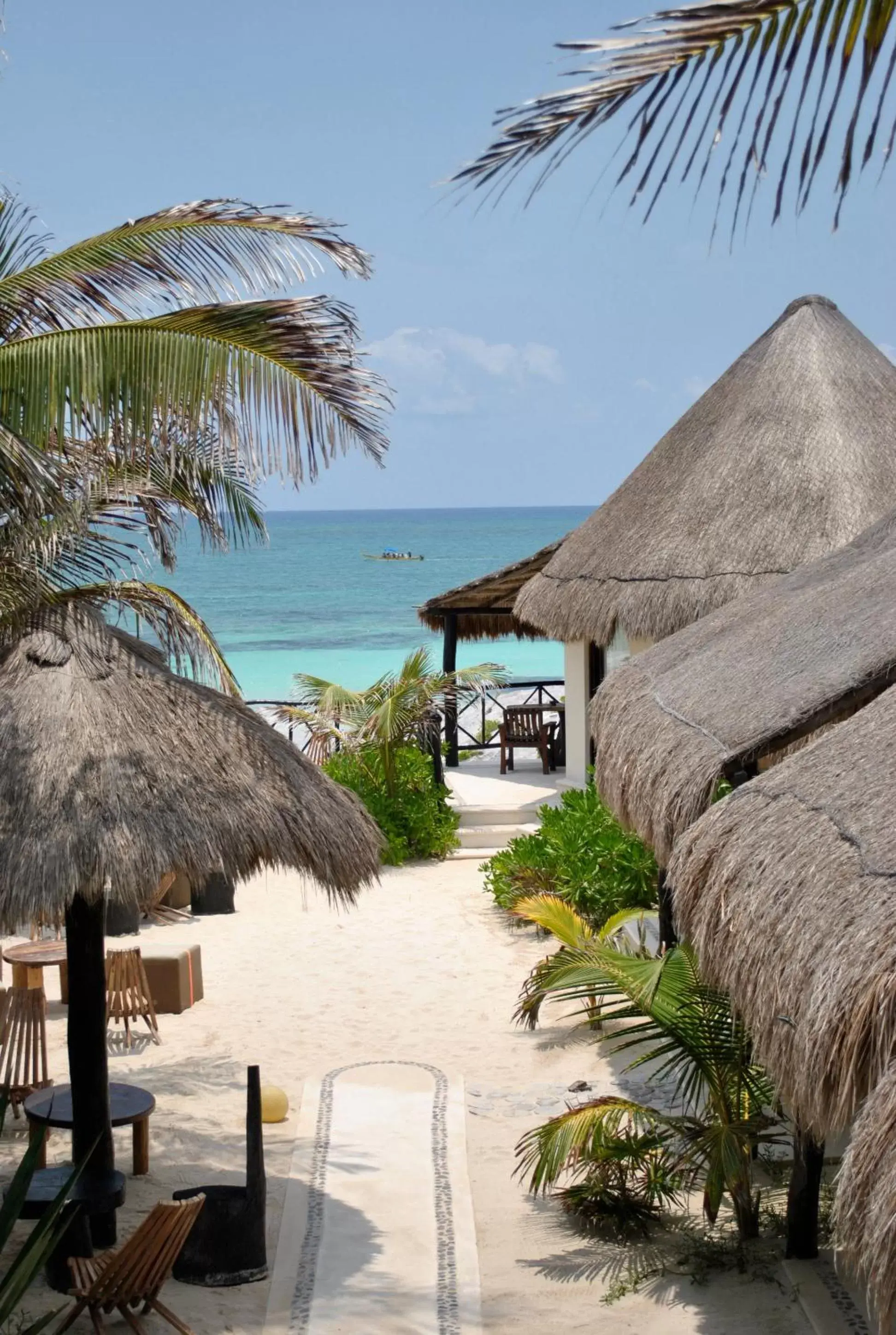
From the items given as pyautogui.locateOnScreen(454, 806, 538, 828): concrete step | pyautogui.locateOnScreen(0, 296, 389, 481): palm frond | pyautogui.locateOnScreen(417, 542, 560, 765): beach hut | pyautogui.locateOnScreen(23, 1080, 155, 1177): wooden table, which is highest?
pyautogui.locateOnScreen(0, 296, 389, 481): palm frond

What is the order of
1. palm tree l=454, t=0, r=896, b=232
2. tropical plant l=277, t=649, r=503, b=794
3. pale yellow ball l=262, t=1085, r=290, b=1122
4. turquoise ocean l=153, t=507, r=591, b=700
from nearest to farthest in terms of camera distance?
palm tree l=454, t=0, r=896, b=232 → pale yellow ball l=262, t=1085, r=290, b=1122 → tropical plant l=277, t=649, r=503, b=794 → turquoise ocean l=153, t=507, r=591, b=700

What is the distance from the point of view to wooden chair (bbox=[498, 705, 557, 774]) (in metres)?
18.2

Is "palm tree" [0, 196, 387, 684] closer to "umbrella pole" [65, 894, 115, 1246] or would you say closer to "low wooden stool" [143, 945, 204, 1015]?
"umbrella pole" [65, 894, 115, 1246]

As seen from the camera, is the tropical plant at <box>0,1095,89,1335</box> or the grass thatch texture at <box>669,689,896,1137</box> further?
the tropical plant at <box>0,1095,89,1335</box>

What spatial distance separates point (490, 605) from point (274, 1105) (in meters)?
11.1

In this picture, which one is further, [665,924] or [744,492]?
[744,492]

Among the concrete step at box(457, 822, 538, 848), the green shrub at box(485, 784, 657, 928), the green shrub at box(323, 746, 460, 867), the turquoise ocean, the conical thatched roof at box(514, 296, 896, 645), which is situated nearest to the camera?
the green shrub at box(485, 784, 657, 928)

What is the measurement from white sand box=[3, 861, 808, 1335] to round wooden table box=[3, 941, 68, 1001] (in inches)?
14.8

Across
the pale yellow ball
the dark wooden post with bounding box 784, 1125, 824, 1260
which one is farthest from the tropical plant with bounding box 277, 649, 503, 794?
the dark wooden post with bounding box 784, 1125, 824, 1260

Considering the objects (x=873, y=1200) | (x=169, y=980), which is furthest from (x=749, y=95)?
(x=169, y=980)

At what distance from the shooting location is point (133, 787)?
248 inches

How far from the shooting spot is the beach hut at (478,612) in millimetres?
17531

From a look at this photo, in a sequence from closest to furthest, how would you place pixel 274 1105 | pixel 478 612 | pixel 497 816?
pixel 274 1105 < pixel 497 816 < pixel 478 612

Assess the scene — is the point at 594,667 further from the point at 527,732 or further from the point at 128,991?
the point at 128,991
